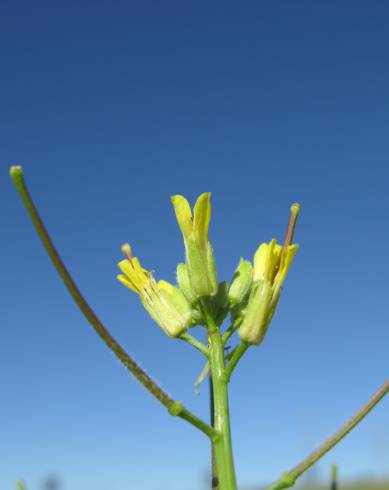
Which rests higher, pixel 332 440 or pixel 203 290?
pixel 203 290

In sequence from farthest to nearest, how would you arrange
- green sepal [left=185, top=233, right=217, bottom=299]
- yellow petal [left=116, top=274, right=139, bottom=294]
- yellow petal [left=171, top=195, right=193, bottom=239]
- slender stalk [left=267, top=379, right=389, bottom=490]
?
yellow petal [left=116, top=274, right=139, bottom=294]
green sepal [left=185, top=233, right=217, bottom=299]
yellow petal [left=171, top=195, right=193, bottom=239]
slender stalk [left=267, top=379, right=389, bottom=490]

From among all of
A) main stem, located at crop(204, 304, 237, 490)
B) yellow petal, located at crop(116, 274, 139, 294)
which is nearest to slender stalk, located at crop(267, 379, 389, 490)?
main stem, located at crop(204, 304, 237, 490)

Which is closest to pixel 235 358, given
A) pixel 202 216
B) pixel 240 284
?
pixel 240 284

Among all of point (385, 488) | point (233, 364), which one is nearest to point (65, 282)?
point (233, 364)

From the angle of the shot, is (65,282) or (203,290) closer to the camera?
(65,282)

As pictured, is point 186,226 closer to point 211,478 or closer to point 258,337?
point 258,337

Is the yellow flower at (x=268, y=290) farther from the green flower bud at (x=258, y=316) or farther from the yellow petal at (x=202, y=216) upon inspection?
the yellow petal at (x=202, y=216)

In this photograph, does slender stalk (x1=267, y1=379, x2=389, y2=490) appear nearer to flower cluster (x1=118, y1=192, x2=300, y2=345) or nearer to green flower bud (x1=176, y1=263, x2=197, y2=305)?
flower cluster (x1=118, y1=192, x2=300, y2=345)

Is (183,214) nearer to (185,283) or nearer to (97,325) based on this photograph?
(185,283)

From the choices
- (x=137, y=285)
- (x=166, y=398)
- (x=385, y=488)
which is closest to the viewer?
(x=166, y=398)
